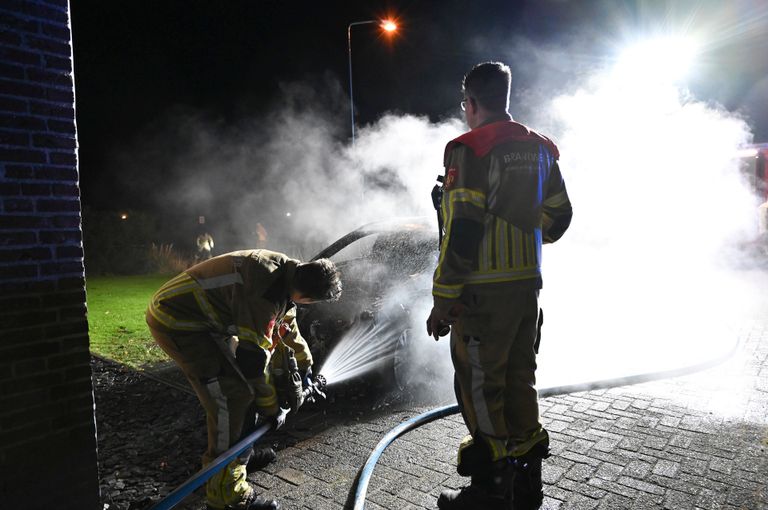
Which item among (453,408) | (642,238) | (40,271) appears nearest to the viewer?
(40,271)

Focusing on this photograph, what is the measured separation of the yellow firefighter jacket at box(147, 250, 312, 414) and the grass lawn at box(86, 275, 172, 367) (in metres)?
4.08

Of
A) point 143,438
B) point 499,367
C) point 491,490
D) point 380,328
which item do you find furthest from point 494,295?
point 143,438

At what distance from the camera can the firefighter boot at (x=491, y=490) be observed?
2.73 metres

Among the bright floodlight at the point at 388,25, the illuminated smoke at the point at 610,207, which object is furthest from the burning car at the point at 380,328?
the bright floodlight at the point at 388,25

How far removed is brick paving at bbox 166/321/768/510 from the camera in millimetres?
3156

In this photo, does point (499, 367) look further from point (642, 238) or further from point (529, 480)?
point (642, 238)

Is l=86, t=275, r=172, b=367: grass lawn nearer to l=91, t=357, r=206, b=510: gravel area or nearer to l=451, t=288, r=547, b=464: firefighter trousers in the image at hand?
l=91, t=357, r=206, b=510: gravel area

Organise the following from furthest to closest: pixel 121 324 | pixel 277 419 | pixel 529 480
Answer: pixel 121 324 < pixel 277 419 < pixel 529 480

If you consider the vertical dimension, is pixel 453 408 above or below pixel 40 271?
below

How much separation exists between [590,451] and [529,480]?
104 centimetres

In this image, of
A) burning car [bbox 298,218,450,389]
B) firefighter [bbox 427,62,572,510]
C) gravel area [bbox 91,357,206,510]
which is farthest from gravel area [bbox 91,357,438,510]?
firefighter [bbox 427,62,572,510]

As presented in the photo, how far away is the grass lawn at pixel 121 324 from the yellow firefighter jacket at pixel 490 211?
5.41 meters

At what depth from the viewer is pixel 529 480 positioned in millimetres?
2926

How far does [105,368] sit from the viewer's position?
20.7ft
